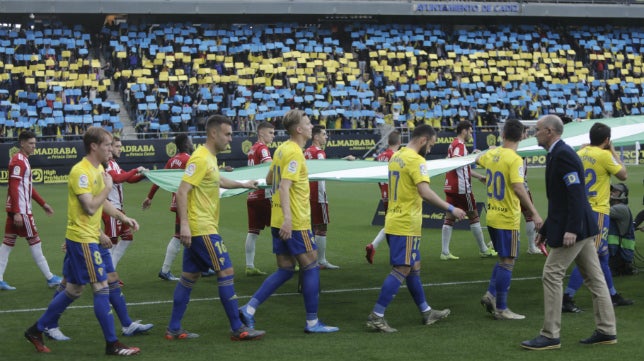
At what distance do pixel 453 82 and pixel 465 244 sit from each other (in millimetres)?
28288

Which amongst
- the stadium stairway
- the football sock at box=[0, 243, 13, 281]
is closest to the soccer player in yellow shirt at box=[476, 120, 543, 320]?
the football sock at box=[0, 243, 13, 281]

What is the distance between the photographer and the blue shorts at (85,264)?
8.41m

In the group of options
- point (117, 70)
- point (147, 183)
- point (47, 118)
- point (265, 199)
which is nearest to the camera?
point (265, 199)

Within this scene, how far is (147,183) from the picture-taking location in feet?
103

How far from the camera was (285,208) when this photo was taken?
355 inches

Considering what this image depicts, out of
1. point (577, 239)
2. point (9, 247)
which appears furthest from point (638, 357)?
point (9, 247)

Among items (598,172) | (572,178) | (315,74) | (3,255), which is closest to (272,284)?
(572,178)

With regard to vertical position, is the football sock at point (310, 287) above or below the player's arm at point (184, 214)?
below

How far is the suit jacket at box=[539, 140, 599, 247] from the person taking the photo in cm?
820

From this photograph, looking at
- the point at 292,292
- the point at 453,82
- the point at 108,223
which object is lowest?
the point at 292,292

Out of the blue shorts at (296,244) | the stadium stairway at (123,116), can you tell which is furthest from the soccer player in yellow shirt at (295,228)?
the stadium stairway at (123,116)

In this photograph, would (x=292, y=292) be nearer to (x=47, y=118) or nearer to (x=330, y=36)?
(x=47, y=118)

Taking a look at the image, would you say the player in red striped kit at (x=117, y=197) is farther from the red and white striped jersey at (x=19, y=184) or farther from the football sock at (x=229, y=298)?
the football sock at (x=229, y=298)

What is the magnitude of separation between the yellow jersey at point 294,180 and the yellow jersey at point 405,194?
88cm
